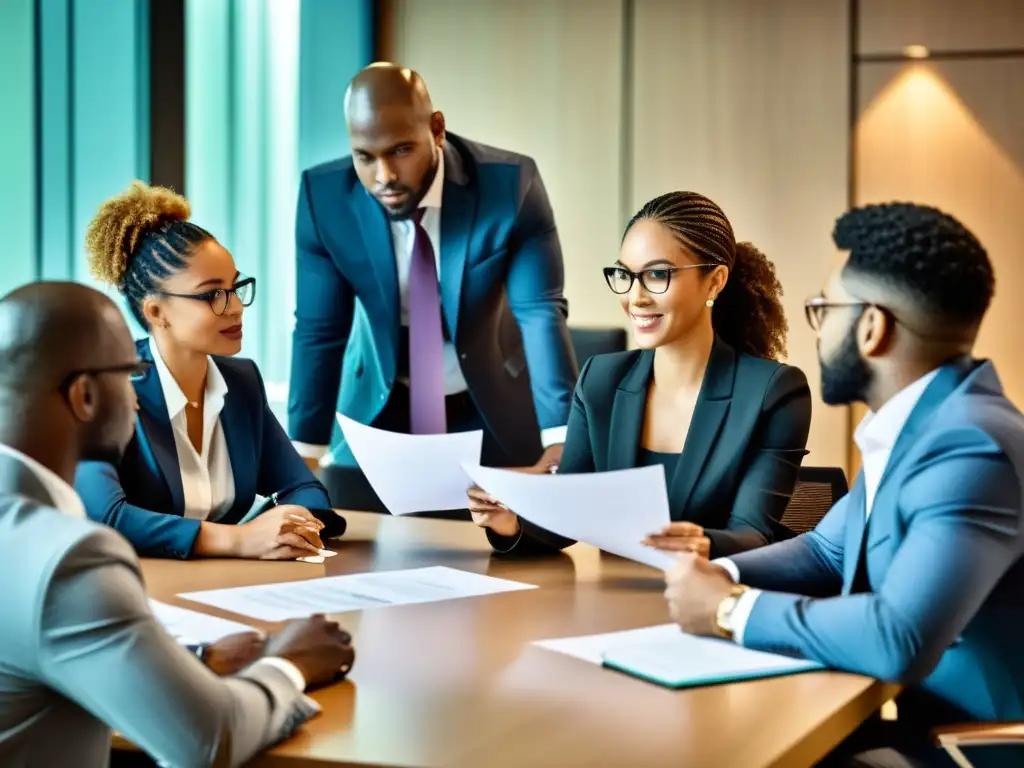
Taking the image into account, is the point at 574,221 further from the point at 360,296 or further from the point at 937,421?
the point at 937,421

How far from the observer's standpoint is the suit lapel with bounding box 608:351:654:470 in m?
→ 2.41

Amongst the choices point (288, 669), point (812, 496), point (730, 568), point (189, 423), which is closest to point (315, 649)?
point (288, 669)

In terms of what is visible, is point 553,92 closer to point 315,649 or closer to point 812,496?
point 812,496

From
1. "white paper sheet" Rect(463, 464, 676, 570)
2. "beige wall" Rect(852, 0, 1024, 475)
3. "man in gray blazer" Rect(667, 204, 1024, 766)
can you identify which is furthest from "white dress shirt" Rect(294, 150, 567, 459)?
"beige wall" Rect(852, 0, 1024, 475)

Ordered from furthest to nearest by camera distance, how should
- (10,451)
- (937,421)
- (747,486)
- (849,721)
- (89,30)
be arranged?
(89,30) → (747,486) → (937,421) → (849,721) → (10,451)

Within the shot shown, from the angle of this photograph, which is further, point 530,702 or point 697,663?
point 697,663

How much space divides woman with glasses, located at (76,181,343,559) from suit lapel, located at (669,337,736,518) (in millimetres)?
658

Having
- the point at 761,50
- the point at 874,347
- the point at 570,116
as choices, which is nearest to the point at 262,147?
the point at 570,116

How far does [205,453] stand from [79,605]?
1.36m

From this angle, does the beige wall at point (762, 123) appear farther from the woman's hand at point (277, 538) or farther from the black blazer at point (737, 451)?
the woman's hand at point (277, 538)

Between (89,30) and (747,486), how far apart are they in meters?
2.41

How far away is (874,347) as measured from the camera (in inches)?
64.2

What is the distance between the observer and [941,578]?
1.49 metres

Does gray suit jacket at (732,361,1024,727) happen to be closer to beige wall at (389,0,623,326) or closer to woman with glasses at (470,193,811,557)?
woman with glasses at (470,193,811,557)
